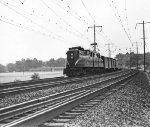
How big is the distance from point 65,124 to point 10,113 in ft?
4.79

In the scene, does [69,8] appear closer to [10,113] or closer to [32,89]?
[32,89]

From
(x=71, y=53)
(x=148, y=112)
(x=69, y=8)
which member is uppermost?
(x=69, y=8)

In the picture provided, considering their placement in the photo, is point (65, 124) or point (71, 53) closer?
point (65, 124)

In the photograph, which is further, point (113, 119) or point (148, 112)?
point (148, 112)

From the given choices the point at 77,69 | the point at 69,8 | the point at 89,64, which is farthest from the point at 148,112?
the point at 89,64

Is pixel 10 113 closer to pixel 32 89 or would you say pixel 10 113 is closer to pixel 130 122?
pixel 130 122

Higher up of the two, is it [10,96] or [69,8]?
[69,8]

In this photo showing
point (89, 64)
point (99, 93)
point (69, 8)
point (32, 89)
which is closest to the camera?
point (99, 93)

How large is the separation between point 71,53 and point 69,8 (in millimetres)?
10747

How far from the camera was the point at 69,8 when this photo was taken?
65.3ft

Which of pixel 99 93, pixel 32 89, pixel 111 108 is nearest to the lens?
pixel 111 108

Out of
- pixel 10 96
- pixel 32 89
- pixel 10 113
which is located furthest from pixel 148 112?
pixel 32 89

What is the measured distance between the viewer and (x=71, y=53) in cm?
3020

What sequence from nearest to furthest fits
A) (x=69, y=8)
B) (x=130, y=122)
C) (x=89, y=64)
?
(x=130, y=122) → (x=69, y=8) → (x=89, y=64)
